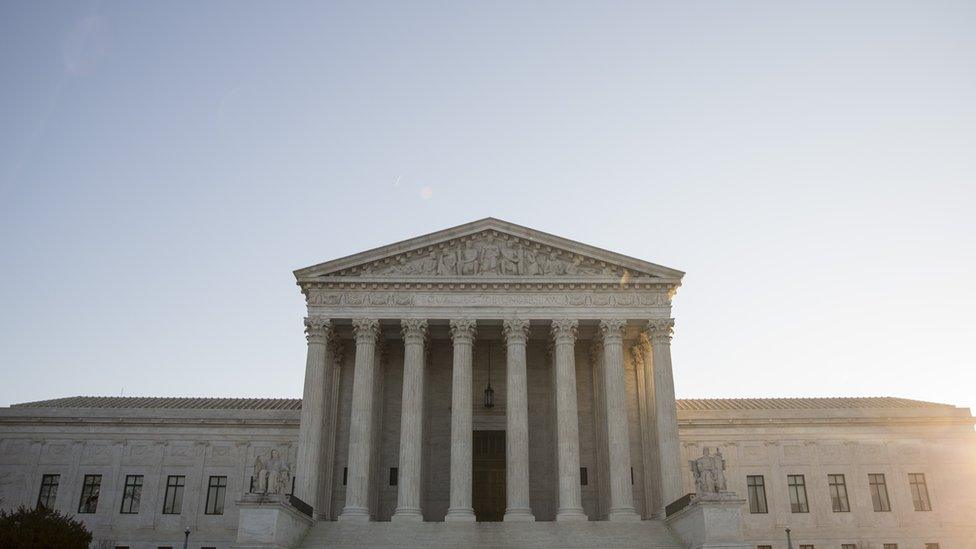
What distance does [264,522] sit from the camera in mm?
30953

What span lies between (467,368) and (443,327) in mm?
3033

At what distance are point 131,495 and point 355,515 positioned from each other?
16.3 m

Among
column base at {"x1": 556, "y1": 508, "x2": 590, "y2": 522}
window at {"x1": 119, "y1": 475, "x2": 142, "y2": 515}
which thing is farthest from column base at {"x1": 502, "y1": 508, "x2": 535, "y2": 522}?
window at {"x1": 119, "y1": 475, "x2": 142, "y2": 515}

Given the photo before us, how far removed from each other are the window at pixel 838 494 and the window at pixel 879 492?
148cm

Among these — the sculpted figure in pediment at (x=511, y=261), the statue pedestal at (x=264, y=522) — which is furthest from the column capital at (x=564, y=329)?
the statue pedestal at (x=264, y=522)

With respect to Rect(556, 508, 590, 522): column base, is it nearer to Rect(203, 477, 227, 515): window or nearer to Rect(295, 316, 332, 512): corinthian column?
Rect(295, 316, 332, 512): corinthian column

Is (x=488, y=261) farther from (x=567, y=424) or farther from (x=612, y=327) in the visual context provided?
(x=567, y=424)

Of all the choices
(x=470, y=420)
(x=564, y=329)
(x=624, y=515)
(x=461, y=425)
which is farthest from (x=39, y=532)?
(x=624, y=515)

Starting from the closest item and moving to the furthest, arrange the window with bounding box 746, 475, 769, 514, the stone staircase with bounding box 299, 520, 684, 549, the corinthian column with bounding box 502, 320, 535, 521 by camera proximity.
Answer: the stone staircase with bounding box 299, 520, 684, 549 → the corinthian column with bounding box 502, 320, 535, 521 → the window with bounding box 746, 475, 769, 514

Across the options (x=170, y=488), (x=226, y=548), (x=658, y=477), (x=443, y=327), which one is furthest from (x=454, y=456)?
(x=170, y=488)

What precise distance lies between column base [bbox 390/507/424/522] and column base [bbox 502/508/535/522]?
394 centimetres

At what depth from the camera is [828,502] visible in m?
44.7

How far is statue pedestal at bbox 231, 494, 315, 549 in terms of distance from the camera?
3062cm

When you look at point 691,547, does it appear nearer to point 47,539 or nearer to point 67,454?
point 47,539
